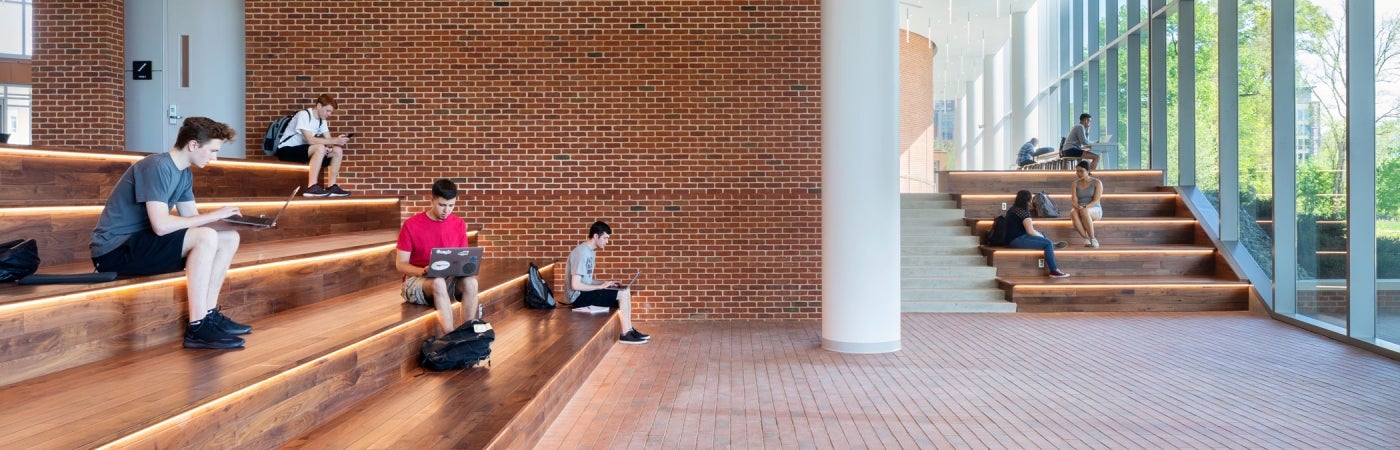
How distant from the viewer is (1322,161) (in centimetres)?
780

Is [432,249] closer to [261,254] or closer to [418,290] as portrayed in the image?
[418,290]

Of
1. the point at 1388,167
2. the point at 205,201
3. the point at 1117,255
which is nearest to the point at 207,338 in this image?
the point at 205,201

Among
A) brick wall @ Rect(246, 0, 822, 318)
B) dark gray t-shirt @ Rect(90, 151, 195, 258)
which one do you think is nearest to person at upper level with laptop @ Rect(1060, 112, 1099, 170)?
brick wall @ Rect(246, 0, 822, 318)

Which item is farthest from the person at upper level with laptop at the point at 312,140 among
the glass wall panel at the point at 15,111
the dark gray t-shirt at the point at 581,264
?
the glass wall panel at the point at 15,111

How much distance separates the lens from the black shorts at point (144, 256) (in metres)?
3.81

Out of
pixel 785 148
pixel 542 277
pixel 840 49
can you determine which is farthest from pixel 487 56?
pixel 840 49

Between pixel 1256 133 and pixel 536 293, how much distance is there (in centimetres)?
736

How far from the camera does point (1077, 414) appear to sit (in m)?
4.86

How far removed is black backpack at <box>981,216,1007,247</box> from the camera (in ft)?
35.0

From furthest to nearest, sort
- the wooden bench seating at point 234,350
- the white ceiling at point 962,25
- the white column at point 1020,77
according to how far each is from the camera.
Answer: the white column at point 1020,77 → the white ceiling at point 962,25 → the wooden bench seating at point 234,350

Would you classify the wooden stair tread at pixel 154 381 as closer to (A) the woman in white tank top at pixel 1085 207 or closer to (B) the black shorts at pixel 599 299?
(B) the black shorts at pixel 599 299

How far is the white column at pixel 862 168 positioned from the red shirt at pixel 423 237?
9.54ft

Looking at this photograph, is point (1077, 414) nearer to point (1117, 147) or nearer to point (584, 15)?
point (584, 15)

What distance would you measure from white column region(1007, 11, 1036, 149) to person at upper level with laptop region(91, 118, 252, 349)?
17192 mm
